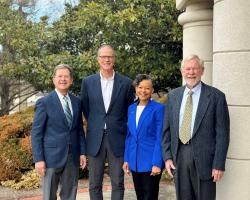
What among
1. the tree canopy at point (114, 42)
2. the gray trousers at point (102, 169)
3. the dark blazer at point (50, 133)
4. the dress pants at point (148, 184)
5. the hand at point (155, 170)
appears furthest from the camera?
the tree canopy at point (114, 42)

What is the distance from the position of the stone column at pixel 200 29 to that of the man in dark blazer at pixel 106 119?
4.47ft

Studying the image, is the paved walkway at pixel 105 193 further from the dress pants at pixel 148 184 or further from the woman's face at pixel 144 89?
the woman's face at pixel 144 89

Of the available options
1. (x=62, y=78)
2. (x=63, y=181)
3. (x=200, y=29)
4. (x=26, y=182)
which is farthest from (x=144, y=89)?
(x=26, y=182)

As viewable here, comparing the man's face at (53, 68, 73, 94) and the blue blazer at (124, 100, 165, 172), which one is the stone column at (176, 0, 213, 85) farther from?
the man's face at (53, 68, 73, 94)

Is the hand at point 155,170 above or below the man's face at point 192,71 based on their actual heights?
below

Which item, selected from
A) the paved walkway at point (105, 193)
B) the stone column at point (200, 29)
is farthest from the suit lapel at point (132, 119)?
the paved walkway at point (105, 193)

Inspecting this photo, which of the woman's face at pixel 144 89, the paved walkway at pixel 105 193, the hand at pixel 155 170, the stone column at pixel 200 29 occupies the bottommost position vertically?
the paved walkway at pixel 105 193

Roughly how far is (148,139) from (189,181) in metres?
0.66

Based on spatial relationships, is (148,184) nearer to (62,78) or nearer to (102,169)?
(102,169)

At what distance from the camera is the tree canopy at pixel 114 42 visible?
325 inches

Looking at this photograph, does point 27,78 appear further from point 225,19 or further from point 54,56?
point 225,19

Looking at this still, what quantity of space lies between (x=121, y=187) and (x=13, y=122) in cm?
452

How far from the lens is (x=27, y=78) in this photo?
32.0ft

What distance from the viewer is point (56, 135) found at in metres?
4.64
